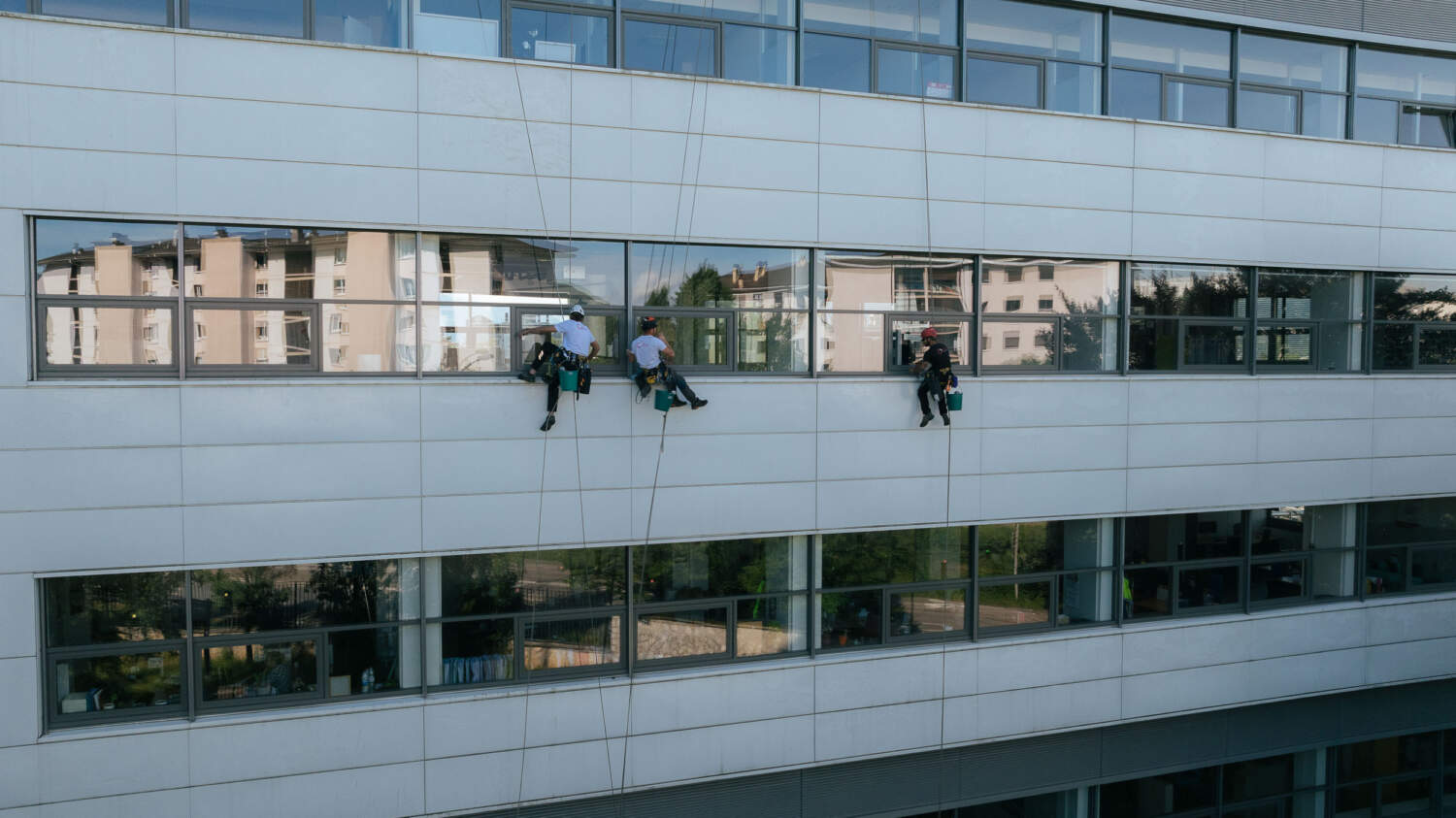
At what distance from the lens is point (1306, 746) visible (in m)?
14.4

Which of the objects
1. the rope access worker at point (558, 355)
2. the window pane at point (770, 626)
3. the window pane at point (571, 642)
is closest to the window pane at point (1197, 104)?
the window pane at point (770, 626)

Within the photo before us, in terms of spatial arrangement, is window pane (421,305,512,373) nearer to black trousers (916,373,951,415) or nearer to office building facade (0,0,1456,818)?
office building facade (0,0,1456,818)

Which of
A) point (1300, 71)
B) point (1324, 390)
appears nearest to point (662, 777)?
point (1324, 390)

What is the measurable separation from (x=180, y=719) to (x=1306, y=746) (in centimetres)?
1580

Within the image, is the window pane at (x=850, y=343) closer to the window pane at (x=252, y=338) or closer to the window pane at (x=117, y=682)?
the window pane at (x=252, y=338)

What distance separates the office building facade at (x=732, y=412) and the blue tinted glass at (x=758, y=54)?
8 cm

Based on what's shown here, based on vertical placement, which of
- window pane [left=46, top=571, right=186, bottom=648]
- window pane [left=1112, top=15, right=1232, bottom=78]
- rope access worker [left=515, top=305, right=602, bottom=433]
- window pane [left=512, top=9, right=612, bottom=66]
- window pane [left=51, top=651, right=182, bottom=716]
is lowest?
window pane [left=51, top=651, right=182, bottom=716]

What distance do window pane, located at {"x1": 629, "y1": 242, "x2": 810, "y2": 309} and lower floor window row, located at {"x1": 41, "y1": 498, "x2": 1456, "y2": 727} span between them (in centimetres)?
304

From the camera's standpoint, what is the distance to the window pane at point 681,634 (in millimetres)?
11312

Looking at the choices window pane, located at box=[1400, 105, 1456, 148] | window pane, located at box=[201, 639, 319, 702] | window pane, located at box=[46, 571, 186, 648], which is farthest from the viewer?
window pane, located at box=[1400, 105, 1456, 148]

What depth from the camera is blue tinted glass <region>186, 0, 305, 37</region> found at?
9562mm

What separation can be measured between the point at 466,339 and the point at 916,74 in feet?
22.6

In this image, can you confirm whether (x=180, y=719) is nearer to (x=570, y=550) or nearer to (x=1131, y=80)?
(x=570, y=550)

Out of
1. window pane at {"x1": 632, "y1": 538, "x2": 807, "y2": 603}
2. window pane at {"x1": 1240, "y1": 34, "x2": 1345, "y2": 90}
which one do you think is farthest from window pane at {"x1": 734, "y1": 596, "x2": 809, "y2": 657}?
window pane at {"x1": 1240, "y1": 34, "x2": 1345, "y2": 90}
